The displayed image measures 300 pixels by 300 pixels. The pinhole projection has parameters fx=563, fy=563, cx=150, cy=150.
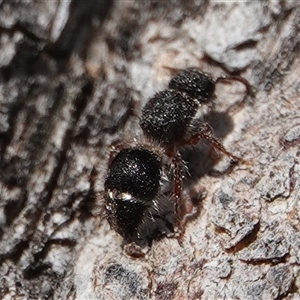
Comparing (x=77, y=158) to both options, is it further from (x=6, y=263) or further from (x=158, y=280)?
(x=158, y=280)

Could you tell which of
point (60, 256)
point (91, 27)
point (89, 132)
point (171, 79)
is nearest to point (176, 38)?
point (171, 79)


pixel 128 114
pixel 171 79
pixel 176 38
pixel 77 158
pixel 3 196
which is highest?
pixel 176 38

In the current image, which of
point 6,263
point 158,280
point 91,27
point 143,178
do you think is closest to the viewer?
point 158,280

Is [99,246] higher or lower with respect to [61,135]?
lower

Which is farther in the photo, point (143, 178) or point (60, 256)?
point (143, 178)

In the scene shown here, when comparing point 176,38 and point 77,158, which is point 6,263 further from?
point 176,38

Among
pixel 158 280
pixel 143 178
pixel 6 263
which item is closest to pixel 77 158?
pixel 143 178

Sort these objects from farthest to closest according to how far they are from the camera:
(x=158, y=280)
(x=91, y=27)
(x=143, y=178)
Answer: (x=91, y=27)
(x=143, y=178)
(x=158, y=280)
